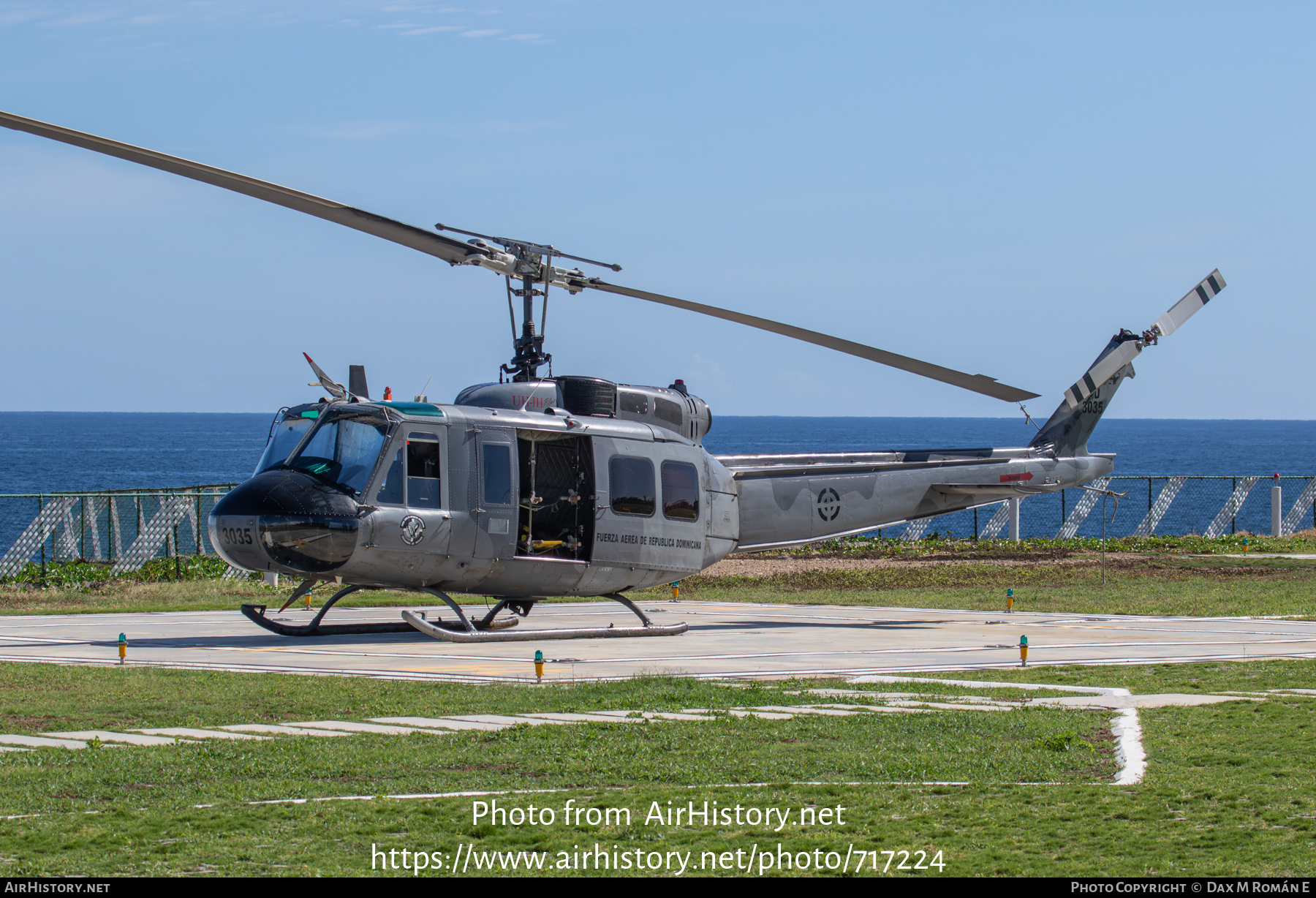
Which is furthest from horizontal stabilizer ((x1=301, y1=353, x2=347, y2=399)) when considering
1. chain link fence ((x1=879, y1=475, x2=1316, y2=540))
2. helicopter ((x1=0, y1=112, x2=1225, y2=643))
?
chain link fence ((x1=879, y1=475, x2=1316, y2=540))

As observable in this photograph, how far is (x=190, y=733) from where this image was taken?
1089cm

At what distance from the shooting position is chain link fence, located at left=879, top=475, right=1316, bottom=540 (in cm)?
4669

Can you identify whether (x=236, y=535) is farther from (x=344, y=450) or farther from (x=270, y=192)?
(x=270, y=192)

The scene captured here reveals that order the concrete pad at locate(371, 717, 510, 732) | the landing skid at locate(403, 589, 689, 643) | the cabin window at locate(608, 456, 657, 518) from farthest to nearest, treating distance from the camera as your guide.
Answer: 1. the cabin window at locate(608, 456, 657, 518)
2. the landing skid at locate(403, 589, 689, 643)
3. the concrete pad at locate(371, 717, 510, 732)

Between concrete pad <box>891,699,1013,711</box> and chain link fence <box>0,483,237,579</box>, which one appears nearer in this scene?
concrete pad <box>891,699,1013,711</box>

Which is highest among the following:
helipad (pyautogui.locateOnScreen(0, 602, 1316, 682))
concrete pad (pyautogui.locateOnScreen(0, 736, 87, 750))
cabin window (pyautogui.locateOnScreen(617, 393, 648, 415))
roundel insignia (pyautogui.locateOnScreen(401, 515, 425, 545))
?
cabin window (pyautogui.locateOnScreen(617, 393, 648, 415))

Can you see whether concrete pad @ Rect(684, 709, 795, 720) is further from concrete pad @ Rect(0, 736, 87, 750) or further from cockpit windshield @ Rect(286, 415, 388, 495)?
cockpit windshield @ Rect(286, 415, 388, 495)

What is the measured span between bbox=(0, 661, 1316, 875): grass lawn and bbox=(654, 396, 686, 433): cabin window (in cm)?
849

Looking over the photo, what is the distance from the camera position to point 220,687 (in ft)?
44.5

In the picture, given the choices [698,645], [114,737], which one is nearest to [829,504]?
[698,645]

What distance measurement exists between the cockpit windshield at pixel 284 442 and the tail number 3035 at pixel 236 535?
35.9 inches

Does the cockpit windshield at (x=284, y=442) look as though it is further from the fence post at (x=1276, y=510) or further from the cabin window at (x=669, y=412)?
the fence post at (x=1276, y=510)

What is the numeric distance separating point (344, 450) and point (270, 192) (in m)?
4.17

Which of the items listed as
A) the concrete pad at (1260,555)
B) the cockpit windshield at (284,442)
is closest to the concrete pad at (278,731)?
the cockpit windshield at (284,442)
